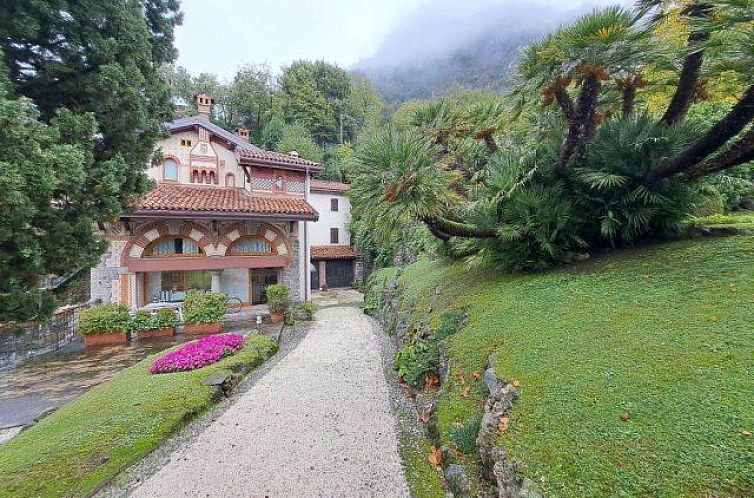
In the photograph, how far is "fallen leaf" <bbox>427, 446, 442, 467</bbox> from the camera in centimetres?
383

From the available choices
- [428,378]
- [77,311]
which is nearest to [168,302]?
[77,311]

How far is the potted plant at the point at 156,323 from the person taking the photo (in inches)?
401

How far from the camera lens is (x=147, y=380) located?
621cm

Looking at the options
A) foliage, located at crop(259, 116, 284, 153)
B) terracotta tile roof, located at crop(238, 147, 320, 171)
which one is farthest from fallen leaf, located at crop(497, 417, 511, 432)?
foliage, located at crop(259, 116, 284, 153)

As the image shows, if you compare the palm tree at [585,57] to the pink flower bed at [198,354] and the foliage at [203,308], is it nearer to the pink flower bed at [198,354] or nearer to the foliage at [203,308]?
the pink flower bed at [198,354]

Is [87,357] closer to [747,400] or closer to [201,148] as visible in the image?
[201,148]

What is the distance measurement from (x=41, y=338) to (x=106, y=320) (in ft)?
6.13

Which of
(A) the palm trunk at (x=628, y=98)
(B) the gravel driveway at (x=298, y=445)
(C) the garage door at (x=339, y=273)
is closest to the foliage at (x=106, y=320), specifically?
(B) the gravel driveway at (x=298, y=445)

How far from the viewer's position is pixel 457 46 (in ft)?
276

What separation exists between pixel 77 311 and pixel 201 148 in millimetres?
7748

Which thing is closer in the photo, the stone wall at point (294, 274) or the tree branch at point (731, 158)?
the tree branch at point (731, 158)

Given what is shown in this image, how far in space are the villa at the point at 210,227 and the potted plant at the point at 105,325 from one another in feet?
6.05

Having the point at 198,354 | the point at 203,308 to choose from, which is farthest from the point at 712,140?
the point at 203,308

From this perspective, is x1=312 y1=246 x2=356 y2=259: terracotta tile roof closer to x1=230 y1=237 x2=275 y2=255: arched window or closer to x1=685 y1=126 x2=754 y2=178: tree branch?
x1=230 y1=237 x2=275 y2=255: arched window
